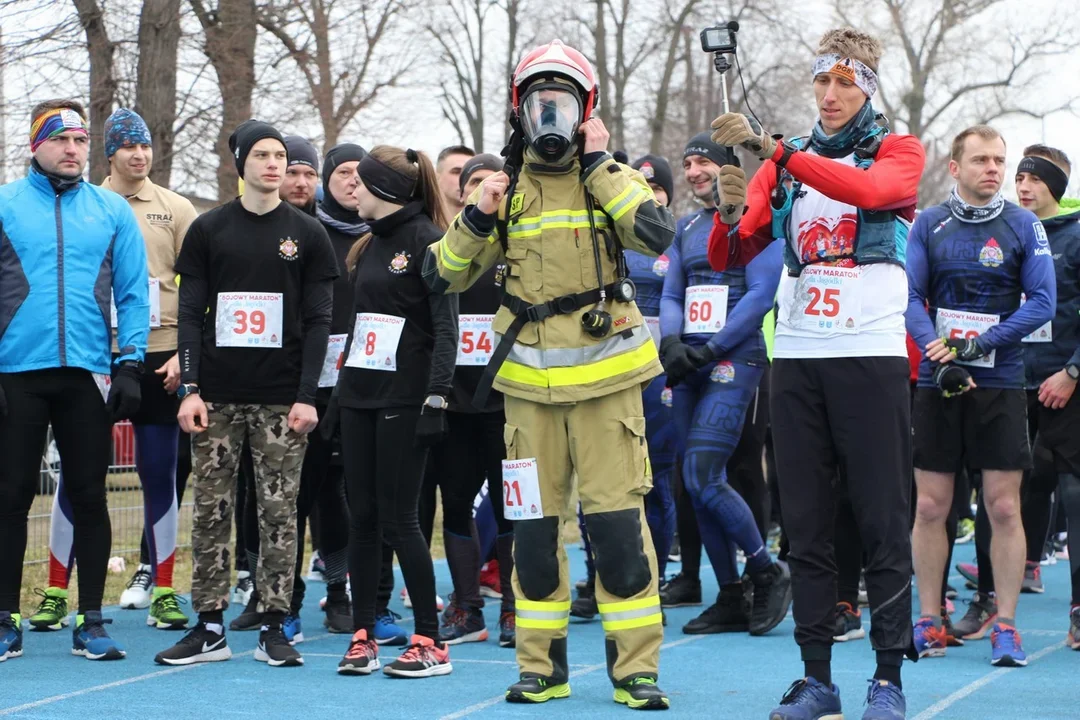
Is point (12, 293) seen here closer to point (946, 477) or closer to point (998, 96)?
point (946, 477)

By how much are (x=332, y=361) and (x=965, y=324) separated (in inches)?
120

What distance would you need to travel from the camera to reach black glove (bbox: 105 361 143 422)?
607 cm

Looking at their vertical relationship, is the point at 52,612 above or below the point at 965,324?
below

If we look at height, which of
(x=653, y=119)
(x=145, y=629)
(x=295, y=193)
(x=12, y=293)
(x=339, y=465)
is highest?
(x=653, y=119)

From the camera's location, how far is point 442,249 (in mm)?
5172

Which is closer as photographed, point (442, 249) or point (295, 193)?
point (442, 249)

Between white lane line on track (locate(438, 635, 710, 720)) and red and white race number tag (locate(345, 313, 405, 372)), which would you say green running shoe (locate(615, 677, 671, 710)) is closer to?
white lane line on track (locate(438, 635, 710, 720))

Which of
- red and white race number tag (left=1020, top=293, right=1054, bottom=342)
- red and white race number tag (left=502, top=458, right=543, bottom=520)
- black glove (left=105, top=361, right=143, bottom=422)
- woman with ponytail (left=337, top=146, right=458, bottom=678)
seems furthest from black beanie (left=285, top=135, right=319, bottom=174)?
red and white race number tag (left=1020, top=293, right=1054, bottom=342)

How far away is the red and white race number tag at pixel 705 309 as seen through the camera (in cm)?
706

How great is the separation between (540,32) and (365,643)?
75.4ft

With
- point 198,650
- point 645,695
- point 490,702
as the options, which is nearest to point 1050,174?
point 645,695

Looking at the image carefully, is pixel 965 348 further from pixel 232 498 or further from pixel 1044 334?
pixel 232 498

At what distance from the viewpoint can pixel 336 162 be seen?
7039mm

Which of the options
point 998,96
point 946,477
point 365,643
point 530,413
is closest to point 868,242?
point 530,413
